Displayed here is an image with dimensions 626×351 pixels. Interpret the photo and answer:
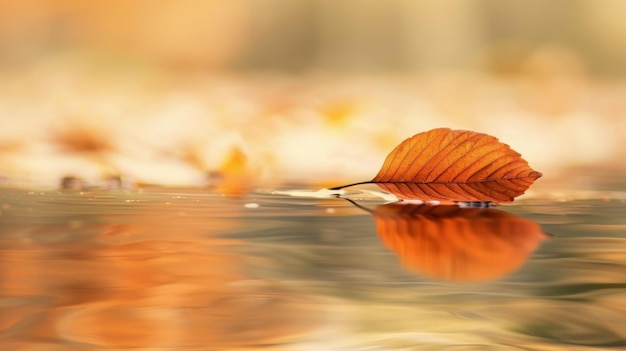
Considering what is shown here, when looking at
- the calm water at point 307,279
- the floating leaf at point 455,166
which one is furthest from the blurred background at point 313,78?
the calm water at point 307,279

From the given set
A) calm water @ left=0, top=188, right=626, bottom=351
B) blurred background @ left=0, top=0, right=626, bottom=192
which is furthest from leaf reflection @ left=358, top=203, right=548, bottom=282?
blurred background @ left=0, top=0, right=626, bottom=192

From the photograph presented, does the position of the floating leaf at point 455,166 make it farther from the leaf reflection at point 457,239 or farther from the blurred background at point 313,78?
the blurred background at point 313,78

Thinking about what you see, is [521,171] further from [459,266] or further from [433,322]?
[433,322]

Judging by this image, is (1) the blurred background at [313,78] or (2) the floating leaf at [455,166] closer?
(2) the floating leaf at [455,166]

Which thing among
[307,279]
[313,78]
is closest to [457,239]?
[307,279]

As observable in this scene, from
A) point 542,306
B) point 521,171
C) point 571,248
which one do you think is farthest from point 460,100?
point 542,306

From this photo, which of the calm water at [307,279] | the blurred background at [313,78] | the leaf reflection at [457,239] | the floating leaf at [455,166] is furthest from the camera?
the blurred background at [313,78]

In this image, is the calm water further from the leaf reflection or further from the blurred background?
the blurred background
